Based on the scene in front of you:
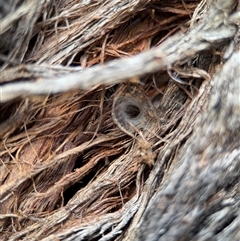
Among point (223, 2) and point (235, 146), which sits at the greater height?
point (223, 2)

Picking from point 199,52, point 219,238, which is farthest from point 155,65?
point 219,238

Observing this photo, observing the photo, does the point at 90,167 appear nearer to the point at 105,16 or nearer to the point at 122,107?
the point at 122,107

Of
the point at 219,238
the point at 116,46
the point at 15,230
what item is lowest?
the point at 219,238

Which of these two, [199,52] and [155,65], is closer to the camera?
[155,65]

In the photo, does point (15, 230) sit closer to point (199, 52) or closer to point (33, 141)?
point (33, 141)
